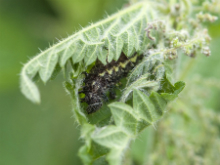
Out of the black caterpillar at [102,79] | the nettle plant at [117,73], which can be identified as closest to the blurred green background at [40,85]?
the nettle plant at [117,73]

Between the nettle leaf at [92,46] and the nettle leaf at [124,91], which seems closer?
the nettle leaf at [124,91]

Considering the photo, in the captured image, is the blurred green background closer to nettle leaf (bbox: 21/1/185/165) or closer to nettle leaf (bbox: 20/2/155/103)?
nettle leaf (bbox: 20/2/155/103)

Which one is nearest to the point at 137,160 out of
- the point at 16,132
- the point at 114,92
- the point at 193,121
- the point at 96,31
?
the point at 193,121

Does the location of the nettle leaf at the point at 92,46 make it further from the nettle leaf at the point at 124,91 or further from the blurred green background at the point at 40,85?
the blurred green background at the point at 40,85

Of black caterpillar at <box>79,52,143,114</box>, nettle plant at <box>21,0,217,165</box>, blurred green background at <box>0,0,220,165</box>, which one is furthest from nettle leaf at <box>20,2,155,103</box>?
blurred green background at <box>0,0,220,165</box>

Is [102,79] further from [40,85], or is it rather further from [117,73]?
[40,85]

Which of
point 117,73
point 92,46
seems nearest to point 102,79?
point 117,73

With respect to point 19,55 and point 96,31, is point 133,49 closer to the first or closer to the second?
point 96,31
